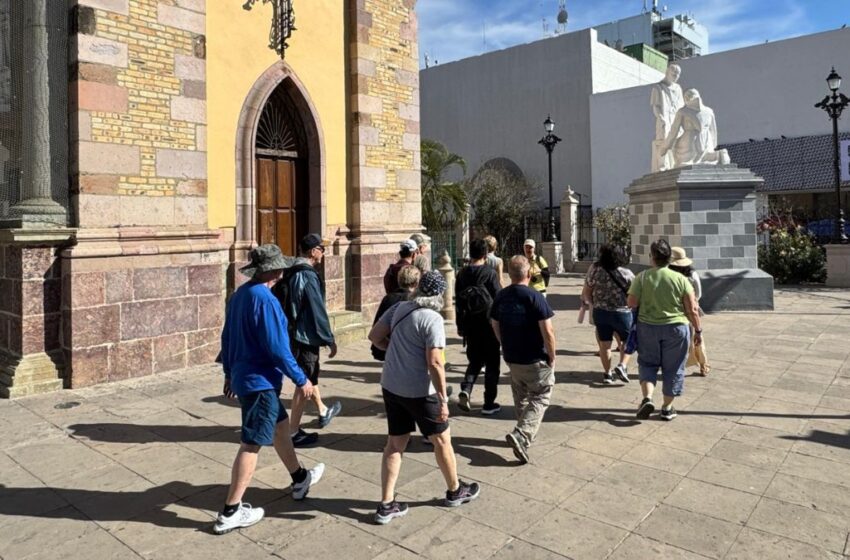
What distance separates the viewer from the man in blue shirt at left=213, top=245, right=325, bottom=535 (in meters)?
3.75

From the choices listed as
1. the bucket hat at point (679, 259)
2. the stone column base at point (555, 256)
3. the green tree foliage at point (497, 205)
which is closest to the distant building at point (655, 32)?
the green tree foliage at point (497, 205)

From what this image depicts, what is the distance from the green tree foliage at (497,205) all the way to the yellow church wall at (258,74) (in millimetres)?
20316

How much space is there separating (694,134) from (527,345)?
1018cm

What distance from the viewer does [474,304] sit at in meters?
6.05

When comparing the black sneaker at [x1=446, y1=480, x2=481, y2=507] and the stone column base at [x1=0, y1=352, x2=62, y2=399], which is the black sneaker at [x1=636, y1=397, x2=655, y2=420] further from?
the stone column base at [x1=0, y1=352, x2=62, y2=399]

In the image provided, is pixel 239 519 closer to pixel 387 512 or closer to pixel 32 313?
pixel 387 512

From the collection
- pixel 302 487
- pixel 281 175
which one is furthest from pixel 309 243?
pixel 281 175

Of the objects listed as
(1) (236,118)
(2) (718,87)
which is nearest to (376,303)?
A: (1) (236,118)

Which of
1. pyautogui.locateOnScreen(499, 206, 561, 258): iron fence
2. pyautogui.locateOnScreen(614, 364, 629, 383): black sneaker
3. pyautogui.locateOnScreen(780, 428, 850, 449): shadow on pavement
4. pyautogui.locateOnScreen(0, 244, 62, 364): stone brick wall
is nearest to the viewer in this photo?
pyautogui.locateOnScreen(780, 428, 850, 449): shadow on pavement

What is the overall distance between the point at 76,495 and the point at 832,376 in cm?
777

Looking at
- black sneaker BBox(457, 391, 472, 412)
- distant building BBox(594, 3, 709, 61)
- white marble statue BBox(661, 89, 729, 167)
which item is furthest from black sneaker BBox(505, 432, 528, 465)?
distant building BBox(594, 3, 709, 61)

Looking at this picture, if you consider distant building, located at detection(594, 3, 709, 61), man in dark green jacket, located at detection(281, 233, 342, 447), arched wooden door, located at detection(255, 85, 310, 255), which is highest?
distant building, located at detection(594, 3, 709, 61)

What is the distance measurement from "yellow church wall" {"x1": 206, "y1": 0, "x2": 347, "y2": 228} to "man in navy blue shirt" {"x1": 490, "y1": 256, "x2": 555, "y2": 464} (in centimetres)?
527

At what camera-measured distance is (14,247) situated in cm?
710
